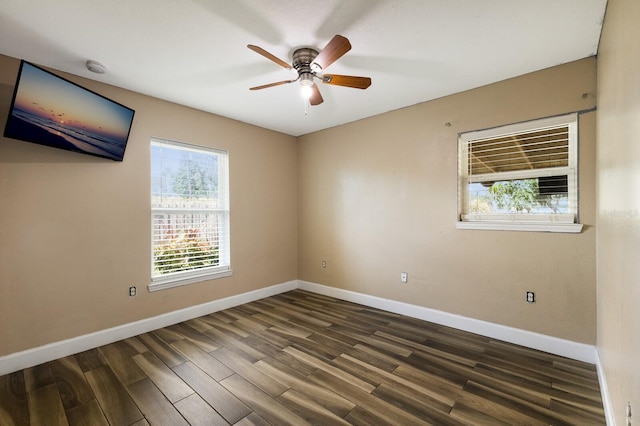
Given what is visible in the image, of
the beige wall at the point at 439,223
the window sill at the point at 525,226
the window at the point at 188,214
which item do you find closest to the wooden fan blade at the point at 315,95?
the beige wall at the point at 439,223

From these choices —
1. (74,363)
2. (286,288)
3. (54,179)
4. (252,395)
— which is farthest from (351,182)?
(74,363)

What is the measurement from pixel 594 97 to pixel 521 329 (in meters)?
2.20

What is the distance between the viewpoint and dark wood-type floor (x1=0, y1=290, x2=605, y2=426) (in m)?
1.84

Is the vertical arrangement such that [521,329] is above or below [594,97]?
below

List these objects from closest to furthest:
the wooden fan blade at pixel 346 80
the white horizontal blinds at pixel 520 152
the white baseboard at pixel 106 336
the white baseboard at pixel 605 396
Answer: the white baseboard at pixel 605 396 < the wooden fan blade at pixel 346 80 < the white baseboard at pixel 106 336 < the white horizontal blinds at pixel 520 152

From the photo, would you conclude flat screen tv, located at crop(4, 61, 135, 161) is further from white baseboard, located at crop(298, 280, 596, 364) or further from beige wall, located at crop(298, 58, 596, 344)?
white baseboard, located at crop(298, 280, 596, 364)

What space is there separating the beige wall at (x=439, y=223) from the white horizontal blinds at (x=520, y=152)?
160mm

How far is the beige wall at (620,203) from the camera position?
3.82 ft

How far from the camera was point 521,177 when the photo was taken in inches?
111

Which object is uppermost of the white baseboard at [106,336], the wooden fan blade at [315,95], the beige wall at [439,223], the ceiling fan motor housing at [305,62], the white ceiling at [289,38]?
the white ceiling at [289,38]

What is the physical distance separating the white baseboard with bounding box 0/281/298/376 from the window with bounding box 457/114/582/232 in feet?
10.5

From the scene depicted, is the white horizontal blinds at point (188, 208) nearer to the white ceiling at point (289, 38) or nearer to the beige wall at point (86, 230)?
the beige wall at point (86, 230)

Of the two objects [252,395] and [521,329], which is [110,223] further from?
[521,329]

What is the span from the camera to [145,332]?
3.12 metres
